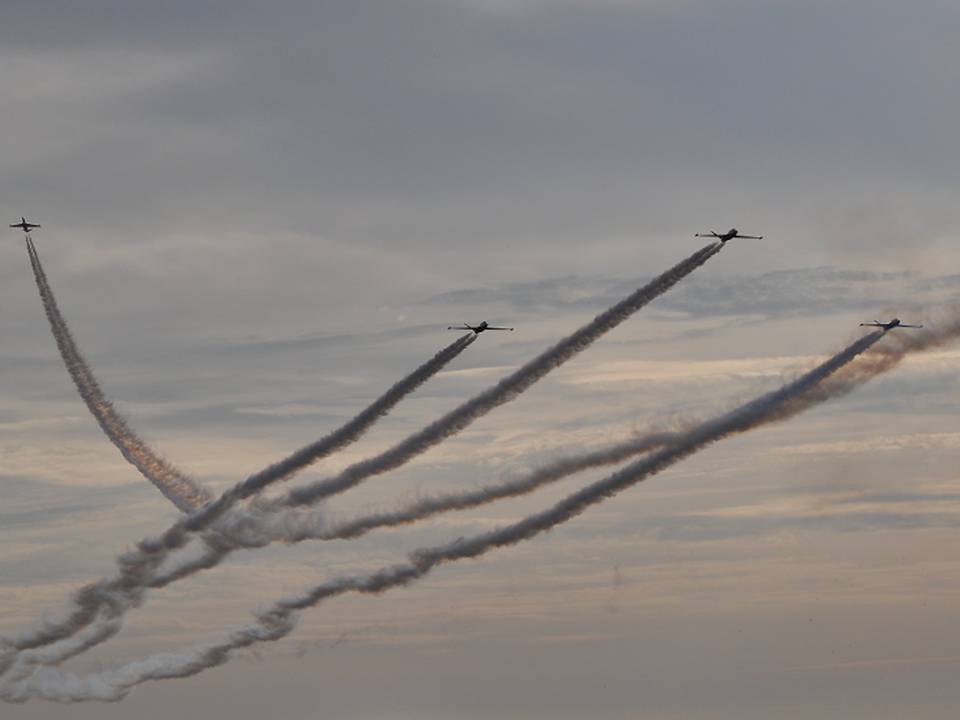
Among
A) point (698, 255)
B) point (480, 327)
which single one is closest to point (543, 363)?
point (480, 327)

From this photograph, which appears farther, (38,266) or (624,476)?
(38,266)

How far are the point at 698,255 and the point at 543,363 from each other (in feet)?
56.9

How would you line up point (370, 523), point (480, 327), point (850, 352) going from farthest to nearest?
1. point (370, 523)
2. point (480, 327)
3. point (850, 352)

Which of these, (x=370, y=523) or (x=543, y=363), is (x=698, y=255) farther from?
A: (x=370, y=523)

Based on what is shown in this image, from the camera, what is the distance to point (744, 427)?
6973 inches

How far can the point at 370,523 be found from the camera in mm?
198625

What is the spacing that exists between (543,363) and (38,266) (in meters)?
48.4

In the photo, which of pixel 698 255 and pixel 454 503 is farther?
pixel 454 503

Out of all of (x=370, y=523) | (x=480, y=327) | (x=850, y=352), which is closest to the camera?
(x=850, y=352)

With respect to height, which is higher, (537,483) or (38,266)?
(38,266)

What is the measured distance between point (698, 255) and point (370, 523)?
4241 centimetres

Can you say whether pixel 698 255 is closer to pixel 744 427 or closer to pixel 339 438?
pixel 744 427

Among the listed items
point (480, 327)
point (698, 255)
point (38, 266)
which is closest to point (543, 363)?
point (480, 327)

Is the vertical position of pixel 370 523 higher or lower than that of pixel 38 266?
lower
